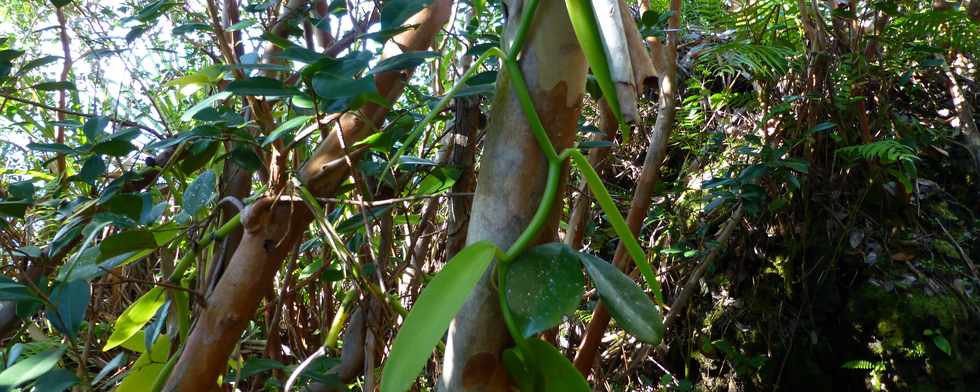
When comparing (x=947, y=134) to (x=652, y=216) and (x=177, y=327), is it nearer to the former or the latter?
(x=652, y=216)

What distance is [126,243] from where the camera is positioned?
1.59 feet

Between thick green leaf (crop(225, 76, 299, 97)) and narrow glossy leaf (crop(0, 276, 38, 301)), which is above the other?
thick green leaf (crop(225, 76, 299, 97))

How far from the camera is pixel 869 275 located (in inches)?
46.5

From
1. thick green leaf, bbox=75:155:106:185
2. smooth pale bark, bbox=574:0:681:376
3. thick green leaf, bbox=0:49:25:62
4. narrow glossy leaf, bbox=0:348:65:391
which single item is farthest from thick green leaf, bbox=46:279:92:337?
smooth pale bark, bbox=574:0:681:376

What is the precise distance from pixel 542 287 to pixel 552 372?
45 millimetres

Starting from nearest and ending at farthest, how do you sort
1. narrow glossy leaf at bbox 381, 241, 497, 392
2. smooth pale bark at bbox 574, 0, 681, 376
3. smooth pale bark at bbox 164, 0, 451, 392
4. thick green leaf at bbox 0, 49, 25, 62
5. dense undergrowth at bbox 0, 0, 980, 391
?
1. narrow glossy leaf at bbox 381, 241, 497, 392
2. smooth pale bark at bbox 164, 0, 451, 392
3. thick green leaf at bbox 0, 49, 25, 62
4. smooth pale bark at bbox 574, 0, 681, 376
5. dense undergrowth at bbox 0, 0, 980, 391

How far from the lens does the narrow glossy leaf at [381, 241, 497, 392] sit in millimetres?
247

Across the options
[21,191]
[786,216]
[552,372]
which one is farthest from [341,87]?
[786,216]

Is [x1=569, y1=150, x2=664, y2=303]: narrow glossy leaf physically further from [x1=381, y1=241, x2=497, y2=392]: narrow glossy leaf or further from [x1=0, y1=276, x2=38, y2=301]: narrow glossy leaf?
[x1=0, y1=276, x2=38, y2=301]: narrow glossy leaf

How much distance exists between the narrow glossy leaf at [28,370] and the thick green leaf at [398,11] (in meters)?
0.31

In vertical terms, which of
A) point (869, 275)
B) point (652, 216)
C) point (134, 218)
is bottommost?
point (869, 275)

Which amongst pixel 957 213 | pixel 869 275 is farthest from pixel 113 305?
pixel 957 213

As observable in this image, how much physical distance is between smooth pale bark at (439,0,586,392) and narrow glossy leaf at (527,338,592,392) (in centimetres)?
1

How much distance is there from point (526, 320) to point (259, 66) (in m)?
0.33
